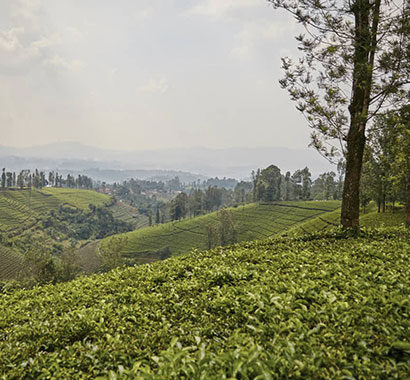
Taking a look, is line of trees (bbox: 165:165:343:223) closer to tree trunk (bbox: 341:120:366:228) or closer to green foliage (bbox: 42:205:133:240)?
green foliage (bbox: 42:205:133:240)

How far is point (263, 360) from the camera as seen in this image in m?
2.86

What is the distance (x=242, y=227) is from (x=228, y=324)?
84130 millimetres

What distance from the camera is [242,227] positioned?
285 ft

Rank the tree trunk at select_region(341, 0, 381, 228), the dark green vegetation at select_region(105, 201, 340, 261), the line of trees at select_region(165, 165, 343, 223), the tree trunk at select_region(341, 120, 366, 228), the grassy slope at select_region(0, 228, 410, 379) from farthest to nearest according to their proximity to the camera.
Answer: the line of trees at select_region(165, 165, 343, 223)
the dark green vegetation at select_region(105, 201, 340, 261)
the tree trunk at select_region(341, 120, 366, 228)
the tree trunk at select_region(341, 0, 381, 228)
the grassy slope at select_region(0, 228, 410, 379)

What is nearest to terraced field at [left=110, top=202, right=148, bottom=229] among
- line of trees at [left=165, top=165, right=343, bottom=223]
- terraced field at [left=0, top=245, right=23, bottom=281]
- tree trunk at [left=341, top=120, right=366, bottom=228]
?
line of trees at [left=165, top=165, right=343, bottom=223]

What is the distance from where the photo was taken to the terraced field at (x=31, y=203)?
11011 centimetres

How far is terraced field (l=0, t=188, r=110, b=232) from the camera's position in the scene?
110 meters

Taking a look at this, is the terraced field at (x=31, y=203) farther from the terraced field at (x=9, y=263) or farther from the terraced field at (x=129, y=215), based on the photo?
the terraced field at (x=9, y=263)

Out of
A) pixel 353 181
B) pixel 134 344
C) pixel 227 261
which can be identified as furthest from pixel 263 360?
pixel 353 181

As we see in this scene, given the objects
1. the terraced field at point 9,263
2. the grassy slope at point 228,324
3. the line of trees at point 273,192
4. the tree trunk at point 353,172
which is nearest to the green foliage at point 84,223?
the terraced field at point 9,263

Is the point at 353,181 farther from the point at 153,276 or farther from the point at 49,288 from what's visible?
the point at 49,288

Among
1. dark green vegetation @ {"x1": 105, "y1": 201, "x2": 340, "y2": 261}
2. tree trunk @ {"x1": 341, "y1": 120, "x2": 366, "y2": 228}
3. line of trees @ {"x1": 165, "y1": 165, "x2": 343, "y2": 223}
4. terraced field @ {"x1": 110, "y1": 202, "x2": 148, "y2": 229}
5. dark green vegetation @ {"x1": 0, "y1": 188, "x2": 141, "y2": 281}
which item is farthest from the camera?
terraced field @ {"x1": 110, "y1": 202, "x2": 148, "y2": 229}

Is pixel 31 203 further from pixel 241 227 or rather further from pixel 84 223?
pixel 241 227

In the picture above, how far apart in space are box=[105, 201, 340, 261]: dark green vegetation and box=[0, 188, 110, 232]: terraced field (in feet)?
169
